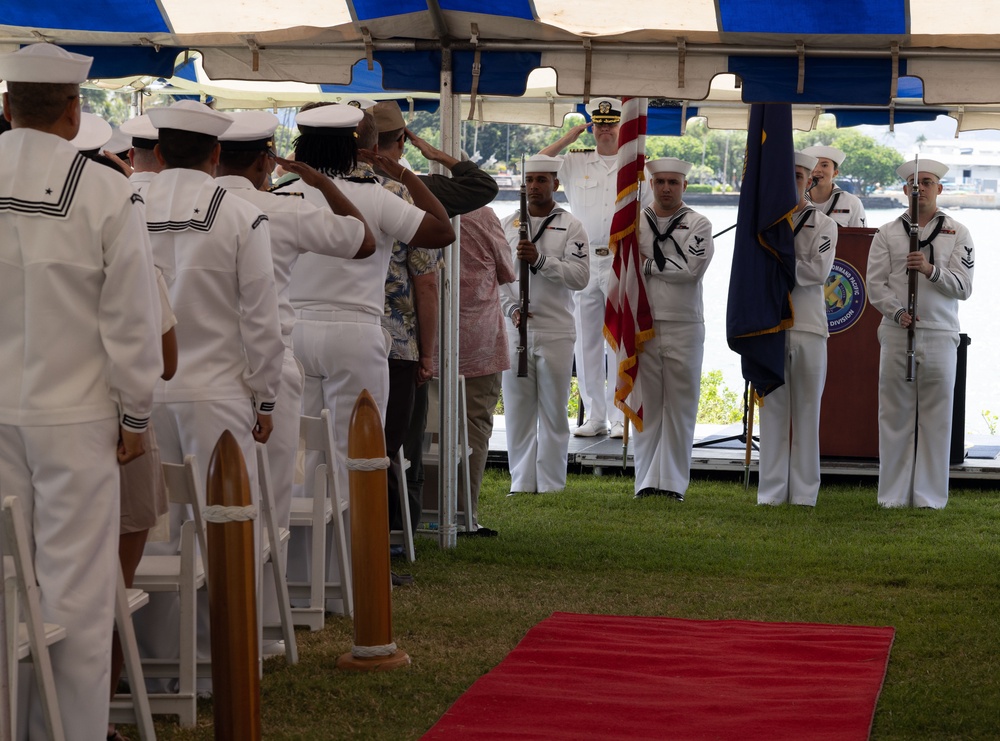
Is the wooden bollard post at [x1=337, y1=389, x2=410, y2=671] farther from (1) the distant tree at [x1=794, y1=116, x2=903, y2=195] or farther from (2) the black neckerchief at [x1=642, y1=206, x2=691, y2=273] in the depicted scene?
(1) the distant tree at [x1=794, y1=116, x2=903, y2=195]

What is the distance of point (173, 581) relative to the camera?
3.85 m

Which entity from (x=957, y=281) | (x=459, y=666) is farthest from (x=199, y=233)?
(x=957, y=281)

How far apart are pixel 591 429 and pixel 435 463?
3.73 m

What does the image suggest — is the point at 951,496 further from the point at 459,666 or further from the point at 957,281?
the point at 459,666

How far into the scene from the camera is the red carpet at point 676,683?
388 cm

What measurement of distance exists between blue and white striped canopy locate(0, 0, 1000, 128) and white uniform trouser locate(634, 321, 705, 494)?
2529 millimetres

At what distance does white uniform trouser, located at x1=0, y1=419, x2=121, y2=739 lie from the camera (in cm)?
317

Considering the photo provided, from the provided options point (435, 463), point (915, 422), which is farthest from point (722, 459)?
point (435, 463)

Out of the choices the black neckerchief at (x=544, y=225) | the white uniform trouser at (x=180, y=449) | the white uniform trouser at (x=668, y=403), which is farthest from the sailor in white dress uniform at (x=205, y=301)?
the white uniform trouser at (x=668, y=403)

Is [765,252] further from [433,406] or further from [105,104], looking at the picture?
[105,104]

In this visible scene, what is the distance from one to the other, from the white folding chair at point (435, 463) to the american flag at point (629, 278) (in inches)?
61.8

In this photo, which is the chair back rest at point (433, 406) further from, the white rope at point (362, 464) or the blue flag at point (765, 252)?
the white rope at point (362, 464)

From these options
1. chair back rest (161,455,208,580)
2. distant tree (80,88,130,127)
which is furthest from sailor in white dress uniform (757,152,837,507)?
distant tree (80,88,130,127)

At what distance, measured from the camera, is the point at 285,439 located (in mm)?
4688
